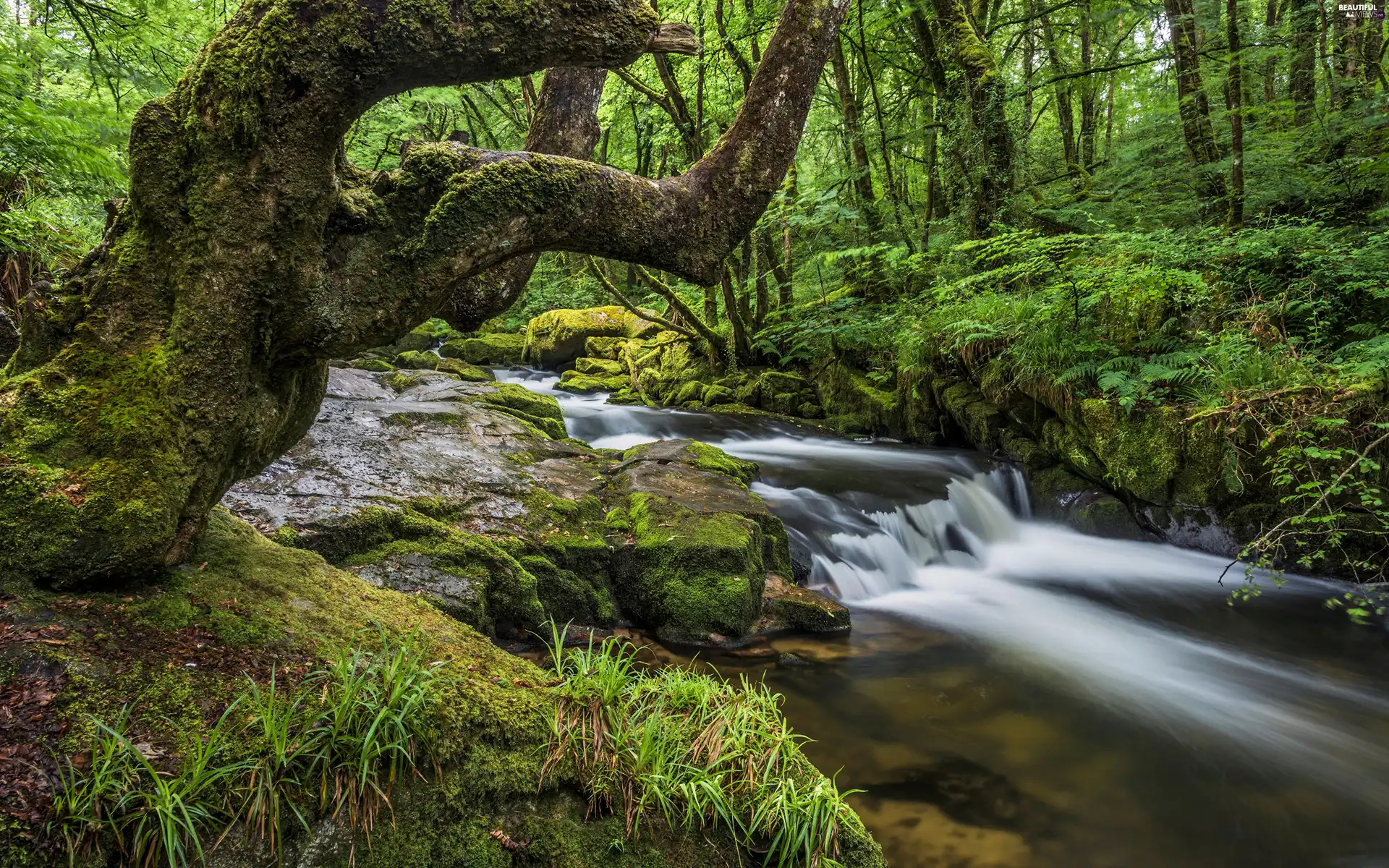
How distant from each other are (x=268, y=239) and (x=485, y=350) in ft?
61.8

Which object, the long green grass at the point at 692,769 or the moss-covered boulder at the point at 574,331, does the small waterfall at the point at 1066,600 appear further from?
the moss-covered boulder at the point at 574,331

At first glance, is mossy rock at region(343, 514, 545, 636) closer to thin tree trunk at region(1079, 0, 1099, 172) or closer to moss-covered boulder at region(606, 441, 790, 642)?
moss-covered boulder at region(606, 441, 790, 642)

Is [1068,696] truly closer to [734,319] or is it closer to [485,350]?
[734,319]

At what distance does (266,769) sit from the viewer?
1.85 m

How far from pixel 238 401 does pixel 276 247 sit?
55cm

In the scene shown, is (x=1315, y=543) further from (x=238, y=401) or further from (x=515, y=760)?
(x=238, y=401)

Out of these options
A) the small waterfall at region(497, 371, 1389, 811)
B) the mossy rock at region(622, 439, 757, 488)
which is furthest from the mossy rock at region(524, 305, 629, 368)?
the mossy rock at region(622, 439, 757, 488)

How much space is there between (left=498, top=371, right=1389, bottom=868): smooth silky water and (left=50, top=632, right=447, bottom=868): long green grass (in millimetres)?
2467

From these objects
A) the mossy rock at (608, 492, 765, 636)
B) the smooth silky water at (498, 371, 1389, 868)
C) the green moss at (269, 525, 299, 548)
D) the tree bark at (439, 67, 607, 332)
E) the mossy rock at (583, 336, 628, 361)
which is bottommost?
the smooth silky water at (498, 371, 1389, 868)

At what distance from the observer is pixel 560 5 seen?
74.1 inches

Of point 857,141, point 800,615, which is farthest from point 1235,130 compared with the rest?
point 800,615

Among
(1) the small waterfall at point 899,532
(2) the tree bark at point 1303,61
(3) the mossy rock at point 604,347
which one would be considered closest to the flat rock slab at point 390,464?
(1) the small waterfall at point 899,532

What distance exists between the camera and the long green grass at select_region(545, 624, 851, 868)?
7.94 ft

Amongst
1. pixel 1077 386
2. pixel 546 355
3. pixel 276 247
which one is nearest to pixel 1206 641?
pixel 1077 386
